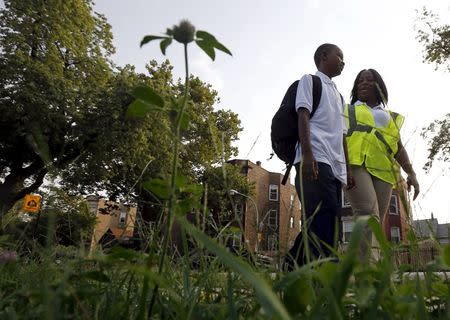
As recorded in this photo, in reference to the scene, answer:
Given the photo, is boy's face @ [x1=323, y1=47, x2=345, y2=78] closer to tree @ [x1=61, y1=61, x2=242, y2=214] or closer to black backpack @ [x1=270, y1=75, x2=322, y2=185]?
black backpack @ [x1=270, y1=75, x2=322, y2=185]

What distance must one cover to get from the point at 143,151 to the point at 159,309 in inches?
730

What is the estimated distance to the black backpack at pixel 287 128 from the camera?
3299 millimetres

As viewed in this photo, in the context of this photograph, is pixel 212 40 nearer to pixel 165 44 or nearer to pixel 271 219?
pixel 165 44

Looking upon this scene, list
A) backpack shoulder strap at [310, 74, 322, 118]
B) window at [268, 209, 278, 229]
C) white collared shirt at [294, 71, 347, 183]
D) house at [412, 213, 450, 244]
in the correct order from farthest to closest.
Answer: backpack shoulder strap at [310, 74, 322, 118], white collared shirt at [294, 71, 347, 183], window at [268, 209, 278, 229], house at [412, 213, 450, 244]

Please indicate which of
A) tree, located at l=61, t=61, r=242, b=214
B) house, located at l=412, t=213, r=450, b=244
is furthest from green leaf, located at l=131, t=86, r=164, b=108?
tree, located at l=61, t=61, r=242, b=214

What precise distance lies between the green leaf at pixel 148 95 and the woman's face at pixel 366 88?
3.81m

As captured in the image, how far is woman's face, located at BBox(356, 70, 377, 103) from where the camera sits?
13.8 ft

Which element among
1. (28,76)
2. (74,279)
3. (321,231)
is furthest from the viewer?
(28,76)

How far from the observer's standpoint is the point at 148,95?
2.40 feet

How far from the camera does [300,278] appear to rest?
2.20ft

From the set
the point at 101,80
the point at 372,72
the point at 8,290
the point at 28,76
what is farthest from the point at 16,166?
the point at 8,290

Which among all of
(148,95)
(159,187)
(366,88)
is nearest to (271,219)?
(159,187)

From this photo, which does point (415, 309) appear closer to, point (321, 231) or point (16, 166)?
point (321, 231)

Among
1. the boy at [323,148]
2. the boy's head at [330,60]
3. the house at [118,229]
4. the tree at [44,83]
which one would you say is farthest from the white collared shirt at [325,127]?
the tree at [44,83]
